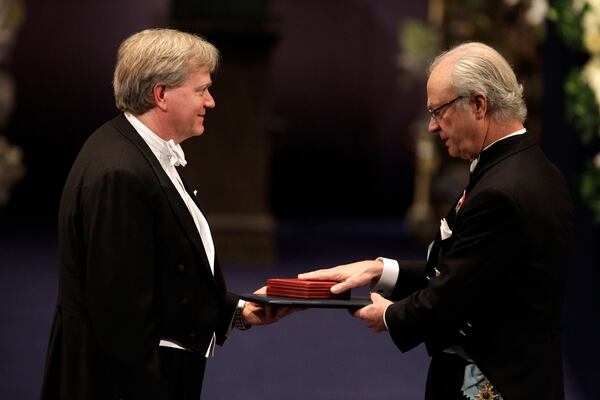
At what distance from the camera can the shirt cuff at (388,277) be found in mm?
3516

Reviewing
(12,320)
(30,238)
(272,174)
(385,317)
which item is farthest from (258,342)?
(272,174)

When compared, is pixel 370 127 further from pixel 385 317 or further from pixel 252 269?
pixel 385 317

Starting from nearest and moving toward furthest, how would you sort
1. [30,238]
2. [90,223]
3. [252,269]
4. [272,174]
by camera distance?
[90,223] < [252,269] < [30,238] < [272,174]

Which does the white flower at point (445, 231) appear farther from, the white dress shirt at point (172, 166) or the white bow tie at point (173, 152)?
the white bow tie at point (173, 152)

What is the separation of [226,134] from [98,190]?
5959 mm

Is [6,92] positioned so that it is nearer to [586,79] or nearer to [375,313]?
[586,79]

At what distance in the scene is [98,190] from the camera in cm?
279

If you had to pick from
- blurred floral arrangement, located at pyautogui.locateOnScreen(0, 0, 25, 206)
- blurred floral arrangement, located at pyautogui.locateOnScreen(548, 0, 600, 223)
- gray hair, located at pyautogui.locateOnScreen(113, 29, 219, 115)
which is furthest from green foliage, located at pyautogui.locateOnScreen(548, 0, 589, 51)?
blurred floral arrangement, located at pyautogui.locateOnScreen(0, 0, 25, 206)

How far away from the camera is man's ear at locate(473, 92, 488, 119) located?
2.96 m

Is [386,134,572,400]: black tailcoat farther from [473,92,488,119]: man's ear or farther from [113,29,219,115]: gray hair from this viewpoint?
[113,29,219,115]: gray hair

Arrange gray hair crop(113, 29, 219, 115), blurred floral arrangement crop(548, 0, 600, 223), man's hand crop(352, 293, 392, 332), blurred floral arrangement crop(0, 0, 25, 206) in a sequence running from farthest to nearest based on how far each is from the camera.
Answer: blurred floral arrangement crop(0, 0, 25, 206) → blurred floral arrangement crop(548, 0, 600, 223) → man's hand crop(352, 293, 392, 332) → gray hair crop(113, 29, 219, 115)

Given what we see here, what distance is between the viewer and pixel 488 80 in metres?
2.96

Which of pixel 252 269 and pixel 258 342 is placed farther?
pixel 252 269

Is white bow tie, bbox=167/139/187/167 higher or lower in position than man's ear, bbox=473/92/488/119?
lower
